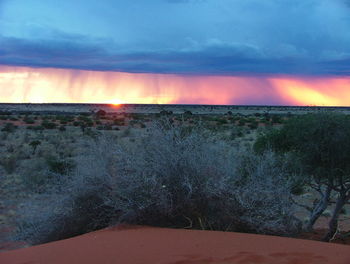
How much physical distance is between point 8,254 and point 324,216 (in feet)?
31.4

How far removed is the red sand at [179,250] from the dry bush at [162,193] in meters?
0.61

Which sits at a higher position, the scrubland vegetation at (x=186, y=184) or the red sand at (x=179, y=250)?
the scrubland vegetation at (x=186, y=184)

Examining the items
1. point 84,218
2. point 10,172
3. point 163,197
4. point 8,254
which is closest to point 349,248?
point 163,197

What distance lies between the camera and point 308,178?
10.4 meters

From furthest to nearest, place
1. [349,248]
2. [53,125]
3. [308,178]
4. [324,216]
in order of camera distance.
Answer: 1. [53,125]
2. [324,216]
3. [308,178]
4. [349,248]

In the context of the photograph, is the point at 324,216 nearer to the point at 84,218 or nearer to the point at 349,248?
the point at 349,248

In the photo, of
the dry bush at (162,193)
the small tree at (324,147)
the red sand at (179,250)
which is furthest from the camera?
the small tree at (324,147)

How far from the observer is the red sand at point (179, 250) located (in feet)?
21.4

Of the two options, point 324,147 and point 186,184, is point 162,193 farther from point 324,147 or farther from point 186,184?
point 324,147

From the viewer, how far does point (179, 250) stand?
22.7 ft

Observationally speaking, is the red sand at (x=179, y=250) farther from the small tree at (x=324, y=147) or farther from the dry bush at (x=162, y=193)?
the small tree at (x=324, y=147)

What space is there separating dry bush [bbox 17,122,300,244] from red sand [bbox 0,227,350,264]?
61 centimetres

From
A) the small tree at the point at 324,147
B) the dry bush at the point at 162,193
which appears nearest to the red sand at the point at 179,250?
the dry bush at the point at 162,193

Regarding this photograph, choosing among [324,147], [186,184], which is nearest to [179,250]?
[186,184]
